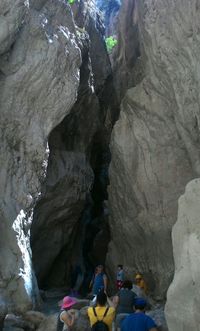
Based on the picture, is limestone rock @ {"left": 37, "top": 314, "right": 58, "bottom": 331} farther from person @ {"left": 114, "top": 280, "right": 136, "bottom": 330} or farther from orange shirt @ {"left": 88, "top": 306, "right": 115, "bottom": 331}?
orange shirt @ {"left": 88, "top": 306, "right": 115, "bottom": 331}

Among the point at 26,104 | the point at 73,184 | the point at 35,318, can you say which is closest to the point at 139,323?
the point at 35,318

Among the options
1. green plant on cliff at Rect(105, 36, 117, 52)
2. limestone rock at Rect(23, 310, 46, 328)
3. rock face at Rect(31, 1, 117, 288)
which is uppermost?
green plant on cliff at Rect(105, 36, 117, 52)

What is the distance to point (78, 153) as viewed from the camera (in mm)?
20719

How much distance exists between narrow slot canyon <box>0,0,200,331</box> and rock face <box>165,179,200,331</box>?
1464 millimetres

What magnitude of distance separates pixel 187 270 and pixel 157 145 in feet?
35.6

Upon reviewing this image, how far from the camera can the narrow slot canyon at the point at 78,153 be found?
43.4ft

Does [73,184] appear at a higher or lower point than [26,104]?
lower

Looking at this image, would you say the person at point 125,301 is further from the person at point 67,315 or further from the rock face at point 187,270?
the rock face at point 187,270

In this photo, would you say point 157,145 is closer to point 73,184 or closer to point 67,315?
point 73,184

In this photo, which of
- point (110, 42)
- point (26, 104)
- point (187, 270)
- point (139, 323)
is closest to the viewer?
point (139, 323)

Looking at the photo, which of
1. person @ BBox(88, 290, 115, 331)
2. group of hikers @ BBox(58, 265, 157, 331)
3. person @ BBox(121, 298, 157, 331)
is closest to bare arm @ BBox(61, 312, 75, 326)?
group of hikers @ BBox(58, 265, 157, 331)

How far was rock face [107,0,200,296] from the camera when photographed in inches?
564

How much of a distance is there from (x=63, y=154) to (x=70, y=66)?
5.02 meters

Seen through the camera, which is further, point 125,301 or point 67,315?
point 125,301
